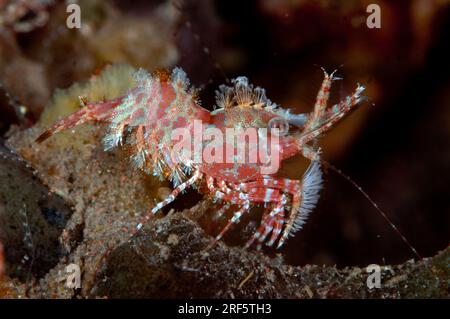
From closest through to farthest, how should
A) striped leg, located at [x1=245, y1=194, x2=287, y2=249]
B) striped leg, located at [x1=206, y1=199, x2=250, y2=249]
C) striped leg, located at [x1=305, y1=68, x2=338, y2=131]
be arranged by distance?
striped leg, located at [x1=206, y1=199, x2=250, y2=249] → striped leg, located at [x1=305, y1=68, x2=338, y2=131] → striped leg, located at [x1=245, y1=194, x2=287, y2=249]

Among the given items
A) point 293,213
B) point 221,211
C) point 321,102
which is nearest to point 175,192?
point 221,211

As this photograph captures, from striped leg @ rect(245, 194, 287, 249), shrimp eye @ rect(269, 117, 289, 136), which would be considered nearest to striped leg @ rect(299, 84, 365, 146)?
shrimp eye @ rect(269, 117, 289, 136)

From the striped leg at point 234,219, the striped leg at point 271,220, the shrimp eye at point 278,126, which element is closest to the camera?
the striped leg at point 234,219

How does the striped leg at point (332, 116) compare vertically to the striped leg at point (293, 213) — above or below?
above

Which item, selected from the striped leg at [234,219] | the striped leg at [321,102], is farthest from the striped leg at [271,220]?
the striped leg at [321,102]

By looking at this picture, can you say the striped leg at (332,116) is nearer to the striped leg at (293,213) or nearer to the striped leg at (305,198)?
the striped leg at (305,198)

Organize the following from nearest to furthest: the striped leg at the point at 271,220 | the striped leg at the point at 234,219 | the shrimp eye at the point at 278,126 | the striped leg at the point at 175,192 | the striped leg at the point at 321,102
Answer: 1. the striped leg at the point at 234,219
2. the striped leg at the point at 175,192
3. the striped leg at the point at 321,102
4. the striped leg at the point at 271,220
5. the shrimp eye at the point at 278,126

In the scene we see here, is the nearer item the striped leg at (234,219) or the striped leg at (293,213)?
the striped leg at (234,219)

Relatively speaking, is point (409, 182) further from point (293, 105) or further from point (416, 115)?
point (293, 105)

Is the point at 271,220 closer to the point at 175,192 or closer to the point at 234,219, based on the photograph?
the point at 234,219

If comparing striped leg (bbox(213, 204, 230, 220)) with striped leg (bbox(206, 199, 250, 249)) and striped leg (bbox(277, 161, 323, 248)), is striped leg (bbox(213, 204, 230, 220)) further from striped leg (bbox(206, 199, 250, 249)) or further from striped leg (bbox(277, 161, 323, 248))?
striped leg (bbox(277, 161, 323, 248))
